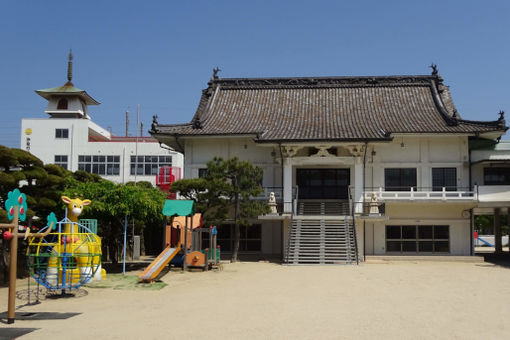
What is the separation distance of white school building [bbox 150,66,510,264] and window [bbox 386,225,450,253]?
0.05m

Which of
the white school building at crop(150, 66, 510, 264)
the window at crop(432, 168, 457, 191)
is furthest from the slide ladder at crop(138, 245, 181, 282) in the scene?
the window at crop(432, 168, 457, 191)

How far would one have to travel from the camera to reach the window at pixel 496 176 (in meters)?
29.8

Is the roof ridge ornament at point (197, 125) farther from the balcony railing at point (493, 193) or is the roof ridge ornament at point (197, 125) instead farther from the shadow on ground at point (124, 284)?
the balcony railing at point (493, 193)

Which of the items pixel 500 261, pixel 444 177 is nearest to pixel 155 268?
pixel 444 177

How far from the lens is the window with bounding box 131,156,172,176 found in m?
49.7

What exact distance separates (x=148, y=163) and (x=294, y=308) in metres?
37.9

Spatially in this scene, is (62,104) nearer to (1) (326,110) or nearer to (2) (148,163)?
(2) (148,163)

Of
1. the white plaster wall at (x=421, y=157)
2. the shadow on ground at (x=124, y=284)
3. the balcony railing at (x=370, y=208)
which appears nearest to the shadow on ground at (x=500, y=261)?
the white plaster wall at (x=421, y=157)

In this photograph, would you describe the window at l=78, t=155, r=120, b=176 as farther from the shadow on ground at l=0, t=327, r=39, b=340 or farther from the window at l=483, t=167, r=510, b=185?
→ the shadow on ground at l=0, t=327, r=39, b=340

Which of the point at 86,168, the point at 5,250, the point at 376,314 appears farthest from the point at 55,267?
the point at 86,168

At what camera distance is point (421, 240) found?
29.0 meters

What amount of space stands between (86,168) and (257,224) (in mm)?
24283

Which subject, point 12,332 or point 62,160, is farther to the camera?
point 62,160

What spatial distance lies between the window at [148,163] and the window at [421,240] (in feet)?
86.1
